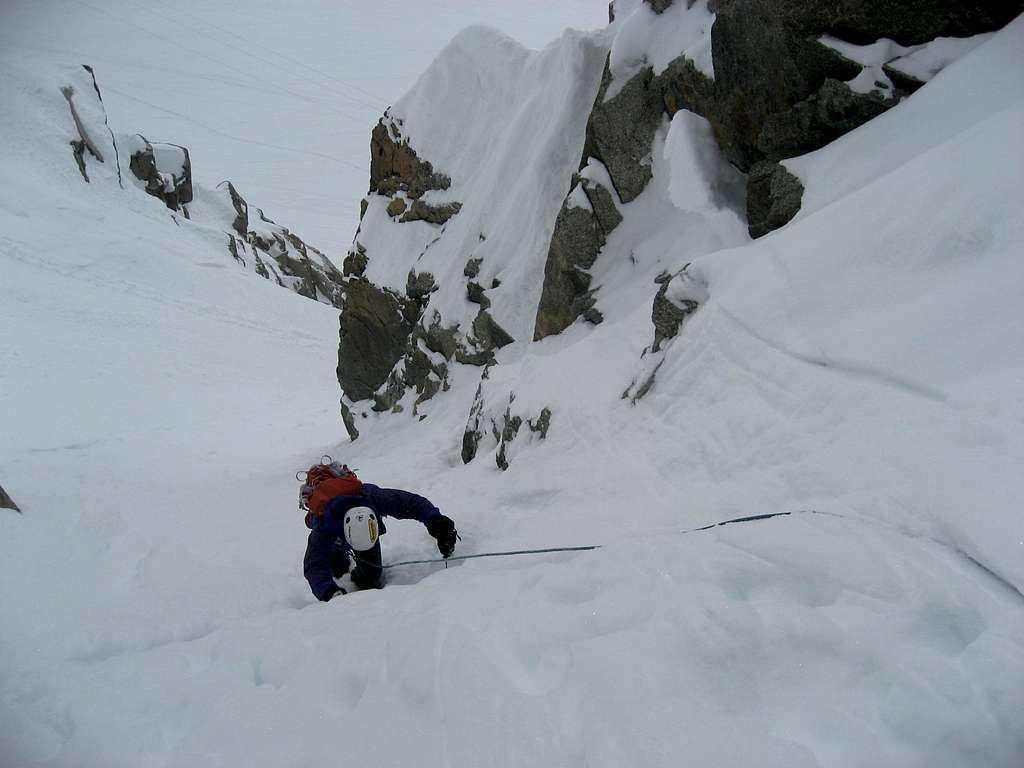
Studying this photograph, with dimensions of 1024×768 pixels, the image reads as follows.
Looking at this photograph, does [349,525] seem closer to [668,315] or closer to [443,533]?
[443,533]

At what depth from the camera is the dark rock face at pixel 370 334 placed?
47.5 ft

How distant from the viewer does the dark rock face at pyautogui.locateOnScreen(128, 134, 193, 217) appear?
114ft

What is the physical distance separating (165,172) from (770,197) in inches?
1657

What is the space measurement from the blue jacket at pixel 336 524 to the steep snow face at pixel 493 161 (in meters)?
6.50

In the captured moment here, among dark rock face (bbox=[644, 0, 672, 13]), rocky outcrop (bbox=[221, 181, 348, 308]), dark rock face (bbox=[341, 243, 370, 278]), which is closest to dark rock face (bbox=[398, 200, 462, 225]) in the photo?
dark rock face (bbox=[341, 243, 370, 278])

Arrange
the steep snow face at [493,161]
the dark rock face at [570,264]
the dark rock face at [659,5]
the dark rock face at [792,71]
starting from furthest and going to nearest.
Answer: the steep snow face at [493,161] → the dark rock face at [570,264] → the dark rock face at [659,5] → the dark rock face at [792,71]

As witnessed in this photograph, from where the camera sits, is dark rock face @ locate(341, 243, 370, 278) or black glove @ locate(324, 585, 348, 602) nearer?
black glove @ locate(324, 585, 348, 602)

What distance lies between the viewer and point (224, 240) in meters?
33.5

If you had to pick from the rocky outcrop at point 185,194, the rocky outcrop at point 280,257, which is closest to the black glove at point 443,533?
the rocky outcrop at point 185,194

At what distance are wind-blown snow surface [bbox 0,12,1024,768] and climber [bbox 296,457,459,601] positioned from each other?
10.5 inches

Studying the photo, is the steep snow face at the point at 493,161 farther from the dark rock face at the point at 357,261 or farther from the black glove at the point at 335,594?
the black glove at the point at 335,594

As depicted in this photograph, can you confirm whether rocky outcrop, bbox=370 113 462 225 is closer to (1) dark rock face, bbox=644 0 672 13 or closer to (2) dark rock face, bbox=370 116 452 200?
(2) dark rock face, bbox=370 116 452 200

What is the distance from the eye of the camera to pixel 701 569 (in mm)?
2215

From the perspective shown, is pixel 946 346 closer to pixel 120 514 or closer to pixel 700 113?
pixel 700 113
